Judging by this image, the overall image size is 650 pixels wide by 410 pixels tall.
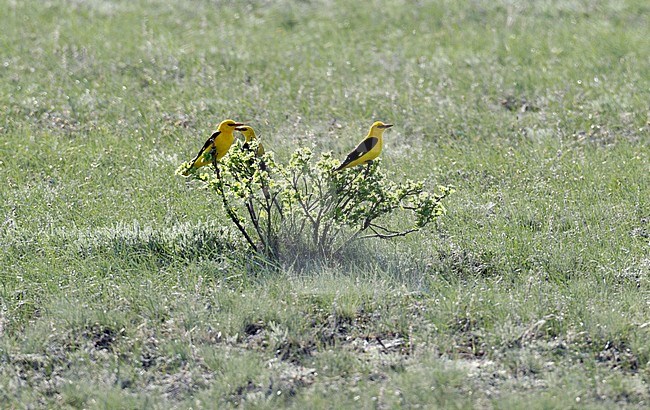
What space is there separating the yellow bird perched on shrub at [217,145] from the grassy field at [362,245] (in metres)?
0.56

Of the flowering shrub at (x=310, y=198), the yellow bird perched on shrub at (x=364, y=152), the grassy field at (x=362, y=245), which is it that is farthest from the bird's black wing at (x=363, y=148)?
the grassy field at (x=362, y=245)

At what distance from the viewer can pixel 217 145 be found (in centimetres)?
642

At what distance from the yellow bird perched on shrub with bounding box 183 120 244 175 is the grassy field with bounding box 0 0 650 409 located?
563 mm

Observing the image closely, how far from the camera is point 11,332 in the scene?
545cm

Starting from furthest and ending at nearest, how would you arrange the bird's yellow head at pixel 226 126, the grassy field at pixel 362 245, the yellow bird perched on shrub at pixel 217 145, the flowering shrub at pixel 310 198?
the bird's yellow head at pixel 226 126 < the yellow bird perched on shrub at pixel 217 145 < the flowering shrub at pixel 310 198 < the grassy field at pixel 362 245

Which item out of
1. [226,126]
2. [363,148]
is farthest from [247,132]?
[363,148]

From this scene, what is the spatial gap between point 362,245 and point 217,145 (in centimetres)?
Answer: 122

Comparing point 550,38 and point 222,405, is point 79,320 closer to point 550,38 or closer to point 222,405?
point 222,405

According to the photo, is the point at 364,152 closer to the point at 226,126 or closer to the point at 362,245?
the point at 362,245

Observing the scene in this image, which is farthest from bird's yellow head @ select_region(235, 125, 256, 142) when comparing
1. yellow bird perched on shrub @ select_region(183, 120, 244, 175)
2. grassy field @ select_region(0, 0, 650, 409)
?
grassy field @ select_region(0, 0, 650, 409)

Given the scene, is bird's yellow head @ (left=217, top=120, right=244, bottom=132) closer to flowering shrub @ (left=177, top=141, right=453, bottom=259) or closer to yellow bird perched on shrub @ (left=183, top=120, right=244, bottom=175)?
yellow bird perched on shrub @ (left=183, top=120, right=244, bottom=175)

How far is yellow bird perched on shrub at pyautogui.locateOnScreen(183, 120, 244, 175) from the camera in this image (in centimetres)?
626

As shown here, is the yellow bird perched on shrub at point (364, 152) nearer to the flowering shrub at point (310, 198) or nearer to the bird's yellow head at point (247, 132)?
the flowering shrub at point (310, 198)

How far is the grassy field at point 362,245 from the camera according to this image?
16.3 feet
